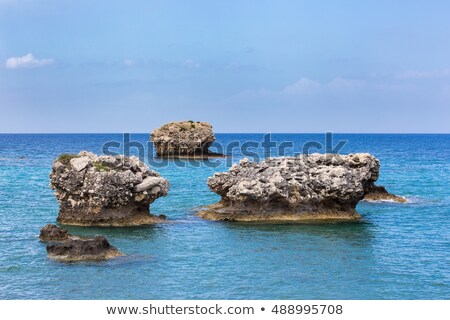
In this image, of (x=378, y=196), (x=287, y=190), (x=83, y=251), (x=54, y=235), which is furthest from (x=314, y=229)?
(x=378, y=196)

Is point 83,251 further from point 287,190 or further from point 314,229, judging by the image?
point 287,190

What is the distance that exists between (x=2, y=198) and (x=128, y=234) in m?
22.1

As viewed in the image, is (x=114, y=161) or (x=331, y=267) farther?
(x=114, y=161)

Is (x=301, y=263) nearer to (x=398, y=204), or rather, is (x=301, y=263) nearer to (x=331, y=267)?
(x=331, y=267)

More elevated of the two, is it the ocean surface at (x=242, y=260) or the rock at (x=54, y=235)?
the rock at (x=54, y=235)

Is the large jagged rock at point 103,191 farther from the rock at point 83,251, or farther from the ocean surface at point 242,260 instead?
the rock at point 83,251

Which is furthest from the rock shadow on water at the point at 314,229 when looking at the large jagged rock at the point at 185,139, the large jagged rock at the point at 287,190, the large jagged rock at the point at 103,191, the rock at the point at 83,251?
the large jagged rock at the point at 185,139

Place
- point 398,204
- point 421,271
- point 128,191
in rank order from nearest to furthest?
point 421,271 → point 128,191 → point 398,204

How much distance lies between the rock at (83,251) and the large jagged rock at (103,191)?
30.4 feet

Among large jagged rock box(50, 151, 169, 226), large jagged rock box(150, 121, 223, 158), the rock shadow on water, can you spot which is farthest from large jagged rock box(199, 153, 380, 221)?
large jagged rock box(150, 121, 223, 158)

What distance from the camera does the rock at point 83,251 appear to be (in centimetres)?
3216
